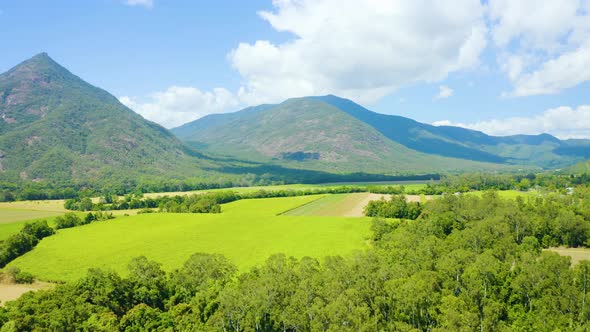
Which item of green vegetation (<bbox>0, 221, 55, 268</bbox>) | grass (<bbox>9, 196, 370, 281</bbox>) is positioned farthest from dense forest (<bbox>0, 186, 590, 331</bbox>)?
green vegetation (<bbox>0, 221, 55, 268</bbox>)

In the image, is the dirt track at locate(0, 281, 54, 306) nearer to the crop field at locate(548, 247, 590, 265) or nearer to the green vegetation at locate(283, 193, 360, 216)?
the green vegetation at locate(283, 193, 360, 216)

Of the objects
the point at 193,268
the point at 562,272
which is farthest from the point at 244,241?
the point at 562,272

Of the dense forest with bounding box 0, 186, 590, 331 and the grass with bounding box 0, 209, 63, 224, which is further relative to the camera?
the grass with bounding box 0, 209, 63, 224

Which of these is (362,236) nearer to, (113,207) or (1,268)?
(1,268)

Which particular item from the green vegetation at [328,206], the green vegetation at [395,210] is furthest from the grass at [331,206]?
the green vegetation at [395,210]

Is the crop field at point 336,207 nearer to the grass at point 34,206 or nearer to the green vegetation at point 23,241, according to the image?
the green vegetation at point 23,241

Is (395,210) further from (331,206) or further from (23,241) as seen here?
(23,241)

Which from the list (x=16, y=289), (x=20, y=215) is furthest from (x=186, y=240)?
(x=20, y=215)
